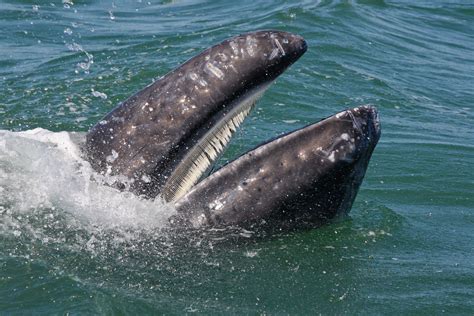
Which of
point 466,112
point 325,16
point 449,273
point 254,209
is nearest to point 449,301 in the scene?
point 449,273

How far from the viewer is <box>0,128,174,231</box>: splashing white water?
7.33 m

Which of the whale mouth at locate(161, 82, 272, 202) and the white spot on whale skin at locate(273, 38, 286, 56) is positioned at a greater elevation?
the white spot on whale skin at locate(273, 38, 286, 56)

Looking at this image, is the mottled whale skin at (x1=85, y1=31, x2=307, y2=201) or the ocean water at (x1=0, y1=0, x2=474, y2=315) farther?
the mottled whale skin at (x1=85, y1=31, x2=307, y2=201)

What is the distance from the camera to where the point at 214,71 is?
7094 mm

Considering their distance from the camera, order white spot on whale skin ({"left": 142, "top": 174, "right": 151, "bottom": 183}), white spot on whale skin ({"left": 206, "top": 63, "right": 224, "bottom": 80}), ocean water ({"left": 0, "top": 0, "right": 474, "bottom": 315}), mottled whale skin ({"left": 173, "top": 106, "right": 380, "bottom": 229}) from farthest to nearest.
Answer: white spot on whale skin ({"left": 142, "top": 174, "right": 151, "bottom": 183}) < white spot on whale skin ({"left": 206, "top": 63, "right": 224, "bottom": 80}) < mottled whale skin ({"left": 173, "top": 106, "right": 380, "bottom": 229}) < ocean water ({"left": 0, "top": 0, "right": 474, "bottom": 315})

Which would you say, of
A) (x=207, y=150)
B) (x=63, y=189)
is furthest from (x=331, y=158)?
(x=63, y=189)

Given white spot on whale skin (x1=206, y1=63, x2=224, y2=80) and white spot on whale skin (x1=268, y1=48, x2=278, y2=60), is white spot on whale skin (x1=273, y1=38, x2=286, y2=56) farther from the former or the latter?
white spot on whale skin (x1=206, y1=63, x2=224, y2=80)

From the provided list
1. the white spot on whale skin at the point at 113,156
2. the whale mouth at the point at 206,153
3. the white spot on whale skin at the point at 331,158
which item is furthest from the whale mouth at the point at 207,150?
the white spot on whale skin at the point at 331,158

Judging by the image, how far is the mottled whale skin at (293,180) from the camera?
6.80 meters

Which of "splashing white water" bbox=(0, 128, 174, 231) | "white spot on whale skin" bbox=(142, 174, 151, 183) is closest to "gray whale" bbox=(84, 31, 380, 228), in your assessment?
"white spot on whale skin" bbox=(142, 174, 151, 183)

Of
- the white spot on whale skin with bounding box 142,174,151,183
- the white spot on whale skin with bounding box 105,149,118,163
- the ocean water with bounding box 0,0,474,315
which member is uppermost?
the white spot on whale skin with bounding box 105,149,118,163

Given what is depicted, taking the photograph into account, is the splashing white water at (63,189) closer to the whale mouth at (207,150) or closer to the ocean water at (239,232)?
the ocean water at (239,232)

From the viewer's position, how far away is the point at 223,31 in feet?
57.1

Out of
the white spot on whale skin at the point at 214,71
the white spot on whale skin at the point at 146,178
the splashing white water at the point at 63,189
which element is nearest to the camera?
the white spot on whale skin at the point at 214,71
